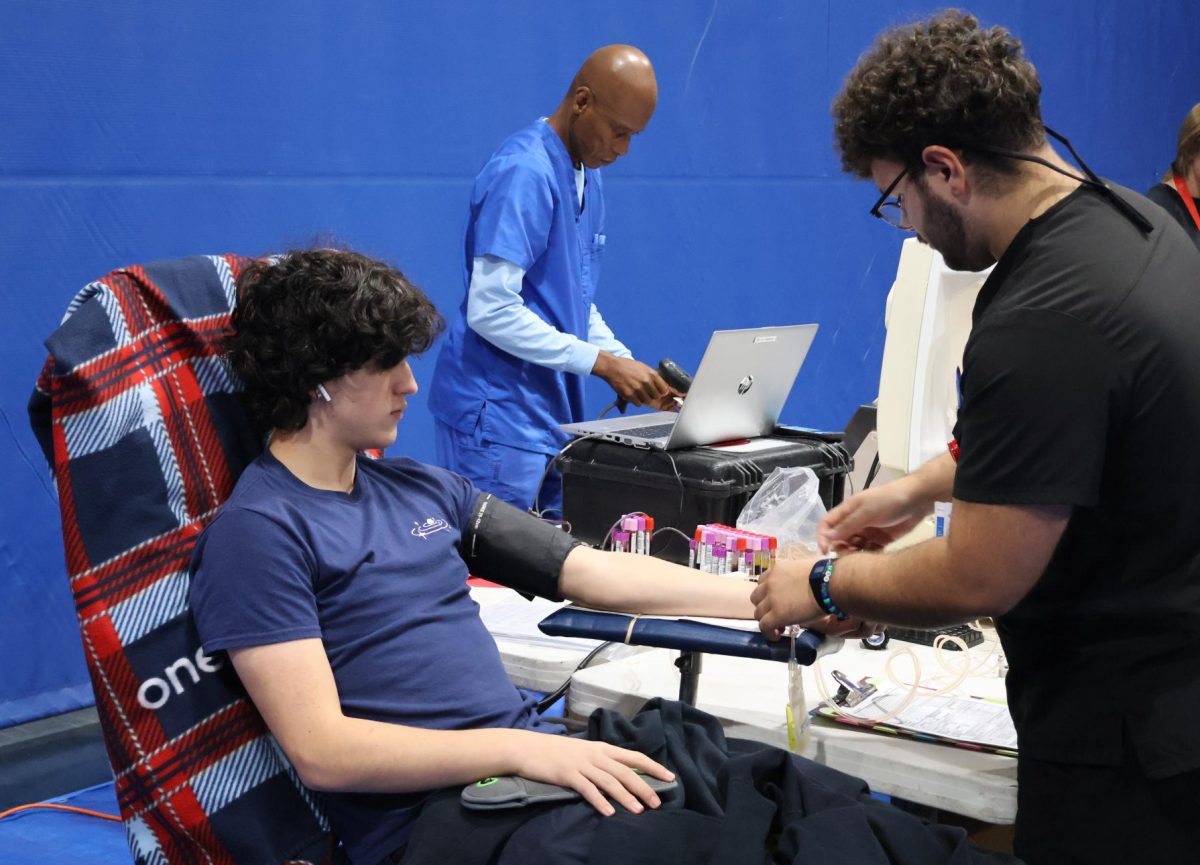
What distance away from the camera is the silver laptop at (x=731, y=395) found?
2117 mm

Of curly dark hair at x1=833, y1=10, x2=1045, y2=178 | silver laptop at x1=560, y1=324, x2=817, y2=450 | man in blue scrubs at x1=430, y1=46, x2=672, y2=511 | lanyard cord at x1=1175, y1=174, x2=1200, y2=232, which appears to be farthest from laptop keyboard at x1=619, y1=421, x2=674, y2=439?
lanyard cord at x1=1175, y1=174, x2=1200, y2=232

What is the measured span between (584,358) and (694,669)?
127 cm

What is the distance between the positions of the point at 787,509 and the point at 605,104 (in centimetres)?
123

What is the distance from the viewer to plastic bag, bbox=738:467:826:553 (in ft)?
6.71

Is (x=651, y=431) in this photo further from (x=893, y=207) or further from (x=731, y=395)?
(x=893, y=207)

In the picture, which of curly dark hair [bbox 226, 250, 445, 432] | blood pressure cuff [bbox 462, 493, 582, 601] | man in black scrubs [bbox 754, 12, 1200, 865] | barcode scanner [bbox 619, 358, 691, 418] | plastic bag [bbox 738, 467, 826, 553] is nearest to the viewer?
man in black scrubs [bbox 754, 12, 1200, 865]

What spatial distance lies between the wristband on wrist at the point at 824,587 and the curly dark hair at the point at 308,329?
56cm

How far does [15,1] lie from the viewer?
2.81m

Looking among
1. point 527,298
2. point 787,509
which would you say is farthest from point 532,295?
→ point 787,509

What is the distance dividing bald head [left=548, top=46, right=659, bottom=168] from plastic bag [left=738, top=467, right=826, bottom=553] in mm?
1128

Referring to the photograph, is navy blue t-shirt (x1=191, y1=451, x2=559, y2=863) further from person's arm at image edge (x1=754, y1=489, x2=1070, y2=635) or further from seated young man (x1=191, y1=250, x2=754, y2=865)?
person's arm at image edge (x1=754, y1=489, x2=1070, y2=635)

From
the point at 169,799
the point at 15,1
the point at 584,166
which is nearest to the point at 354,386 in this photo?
the point at 169,799

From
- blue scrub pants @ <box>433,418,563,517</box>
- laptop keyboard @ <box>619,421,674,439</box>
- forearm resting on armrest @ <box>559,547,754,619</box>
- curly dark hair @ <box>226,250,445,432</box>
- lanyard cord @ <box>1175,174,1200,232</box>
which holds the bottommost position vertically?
blue scrub pants @ <box>433,418,563,517</box>

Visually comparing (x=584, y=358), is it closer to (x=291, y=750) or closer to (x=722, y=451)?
(x=722, y=451)
